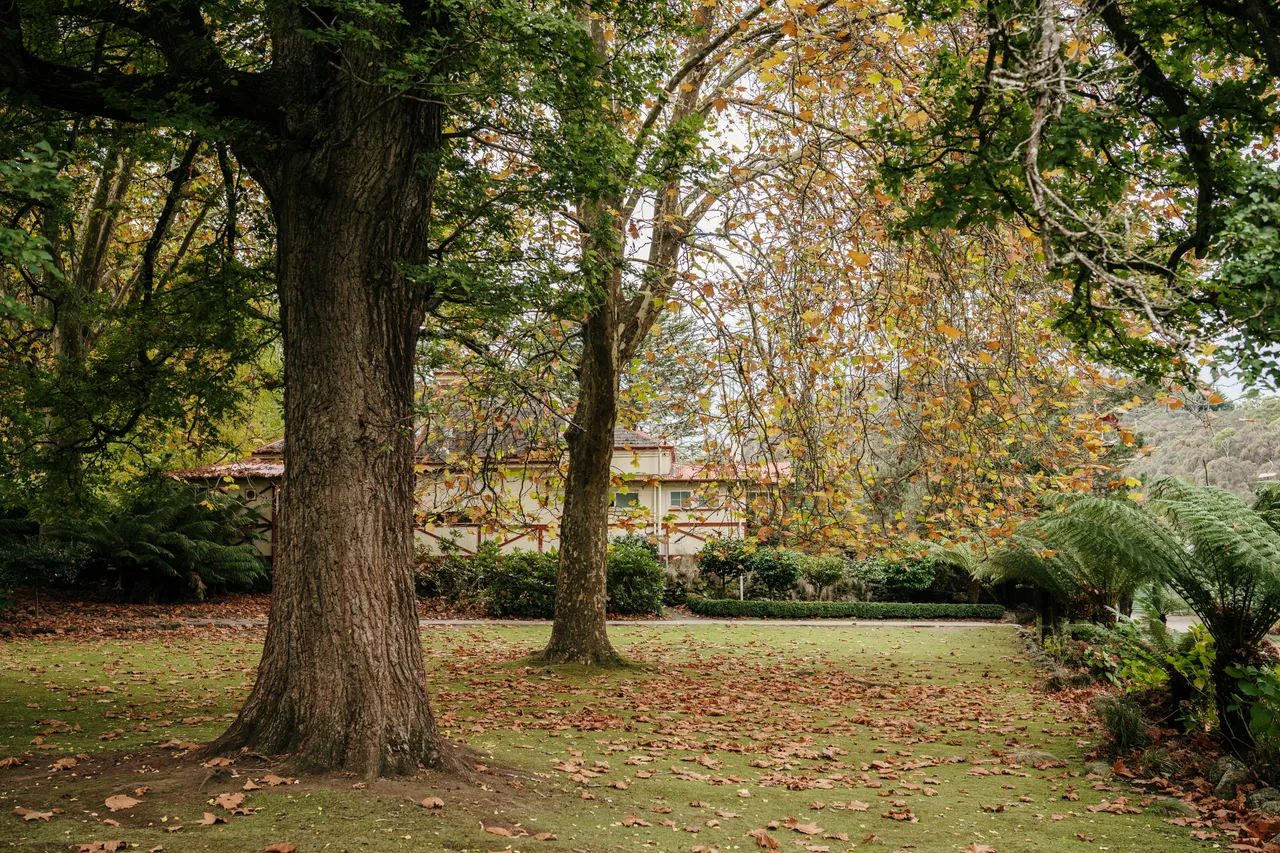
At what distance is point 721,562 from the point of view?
852 inches

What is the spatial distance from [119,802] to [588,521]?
21.7ft

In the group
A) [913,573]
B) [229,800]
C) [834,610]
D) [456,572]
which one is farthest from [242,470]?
[229,800]

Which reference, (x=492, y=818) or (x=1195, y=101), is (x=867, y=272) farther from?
(x=492, y=818)

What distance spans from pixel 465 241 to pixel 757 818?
518 centimetres

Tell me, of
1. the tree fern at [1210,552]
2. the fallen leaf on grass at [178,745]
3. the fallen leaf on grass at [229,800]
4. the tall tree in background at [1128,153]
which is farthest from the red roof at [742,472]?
the fallen leaf on grass at [229,800]

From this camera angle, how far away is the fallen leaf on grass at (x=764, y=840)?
4.54 m

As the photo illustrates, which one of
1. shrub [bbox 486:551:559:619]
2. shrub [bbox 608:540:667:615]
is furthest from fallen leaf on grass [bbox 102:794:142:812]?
shrub [bbox 608:540:667:615]

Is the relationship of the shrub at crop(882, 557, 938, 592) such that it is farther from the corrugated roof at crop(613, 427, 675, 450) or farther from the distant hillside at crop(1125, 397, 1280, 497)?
the distant hillside at crop(1125, 397, 1280, 497)

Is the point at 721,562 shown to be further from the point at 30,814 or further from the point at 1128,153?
the point at 30,814

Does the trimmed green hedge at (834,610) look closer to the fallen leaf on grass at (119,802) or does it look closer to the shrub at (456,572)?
the shrub at (456,572)

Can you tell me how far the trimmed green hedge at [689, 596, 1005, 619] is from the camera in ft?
66.7

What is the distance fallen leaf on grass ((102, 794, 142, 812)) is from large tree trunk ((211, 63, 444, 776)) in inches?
29.2

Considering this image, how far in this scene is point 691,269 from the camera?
10656 millimetres

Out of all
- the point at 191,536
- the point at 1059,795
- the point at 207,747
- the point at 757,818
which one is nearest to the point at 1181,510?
the point at 1059,795
